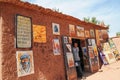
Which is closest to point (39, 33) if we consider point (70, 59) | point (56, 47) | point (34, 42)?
point (34, 42)

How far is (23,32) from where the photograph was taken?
617cm

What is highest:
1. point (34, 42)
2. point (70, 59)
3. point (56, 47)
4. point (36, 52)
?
point (34, 42)

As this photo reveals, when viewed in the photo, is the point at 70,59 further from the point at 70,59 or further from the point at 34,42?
the point at 34,42

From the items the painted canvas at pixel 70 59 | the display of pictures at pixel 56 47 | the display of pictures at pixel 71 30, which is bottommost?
the painted canvas at pixel 70 59

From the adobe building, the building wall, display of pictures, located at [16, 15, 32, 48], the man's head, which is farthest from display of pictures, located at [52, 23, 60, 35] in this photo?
the man's head

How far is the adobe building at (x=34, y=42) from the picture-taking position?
5617 millimetres

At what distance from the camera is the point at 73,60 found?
866cm

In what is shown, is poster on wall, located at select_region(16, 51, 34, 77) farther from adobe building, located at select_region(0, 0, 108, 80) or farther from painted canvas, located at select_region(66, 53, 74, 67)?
painted canvas, located at select_region(66, 53, 74, 67)

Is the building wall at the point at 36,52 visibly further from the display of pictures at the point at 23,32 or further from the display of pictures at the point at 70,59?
the display of pictures at the point at 70,59

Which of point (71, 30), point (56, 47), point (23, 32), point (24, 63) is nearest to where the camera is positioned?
point (24, 63)

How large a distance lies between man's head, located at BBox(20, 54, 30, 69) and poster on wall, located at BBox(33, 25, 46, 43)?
807 millimetres

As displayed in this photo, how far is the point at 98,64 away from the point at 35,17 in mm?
6168

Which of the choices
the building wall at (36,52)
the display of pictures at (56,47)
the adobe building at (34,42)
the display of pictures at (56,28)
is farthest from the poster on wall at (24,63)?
the display of pictures at (56,28)

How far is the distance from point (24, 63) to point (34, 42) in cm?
100
